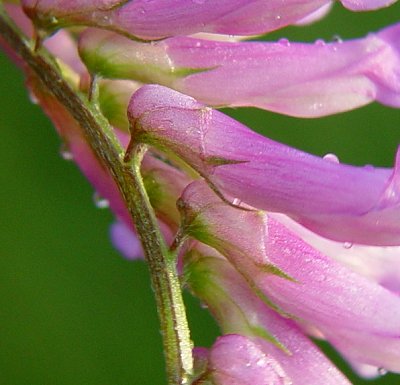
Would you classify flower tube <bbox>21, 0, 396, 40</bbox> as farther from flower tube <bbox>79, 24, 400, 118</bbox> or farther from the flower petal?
the flower petal

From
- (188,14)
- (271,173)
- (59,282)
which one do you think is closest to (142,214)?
(271,173)

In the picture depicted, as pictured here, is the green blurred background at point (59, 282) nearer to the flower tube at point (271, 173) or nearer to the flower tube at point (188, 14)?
the flower tube at point (188, 14)

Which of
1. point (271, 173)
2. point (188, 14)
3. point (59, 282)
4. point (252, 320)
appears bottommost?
point (59, 282)

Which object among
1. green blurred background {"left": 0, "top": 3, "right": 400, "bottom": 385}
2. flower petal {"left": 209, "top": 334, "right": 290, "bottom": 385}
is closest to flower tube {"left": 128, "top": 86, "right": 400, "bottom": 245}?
flower petal {"left": 209, "top": 334, "right": 290, "bottom": 385}

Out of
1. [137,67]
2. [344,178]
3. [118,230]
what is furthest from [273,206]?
[118,230]

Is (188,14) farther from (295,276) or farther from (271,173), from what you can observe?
(295,276)
